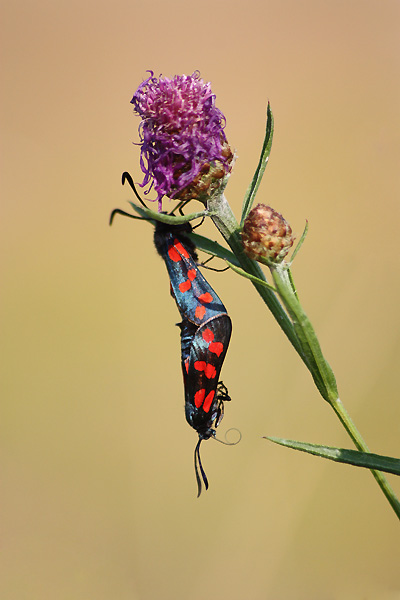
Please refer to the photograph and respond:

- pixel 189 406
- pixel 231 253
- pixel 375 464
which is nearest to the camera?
pixel 375 464

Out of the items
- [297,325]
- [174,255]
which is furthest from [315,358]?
[174,255]

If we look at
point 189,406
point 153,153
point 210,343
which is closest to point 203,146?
point 153,153

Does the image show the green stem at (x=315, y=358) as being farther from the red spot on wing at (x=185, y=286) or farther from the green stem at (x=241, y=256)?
the red spot on wing at (x=185, y=286)

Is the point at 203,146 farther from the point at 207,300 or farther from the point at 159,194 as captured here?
the point at 207,300

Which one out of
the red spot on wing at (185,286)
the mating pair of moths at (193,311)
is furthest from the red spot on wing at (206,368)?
the red spot on wing at (185,286)

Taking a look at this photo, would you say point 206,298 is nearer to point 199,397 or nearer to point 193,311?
point 193,311

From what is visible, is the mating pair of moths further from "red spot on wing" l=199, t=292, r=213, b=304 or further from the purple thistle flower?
the purple thistle flower

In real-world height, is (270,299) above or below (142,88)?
below
